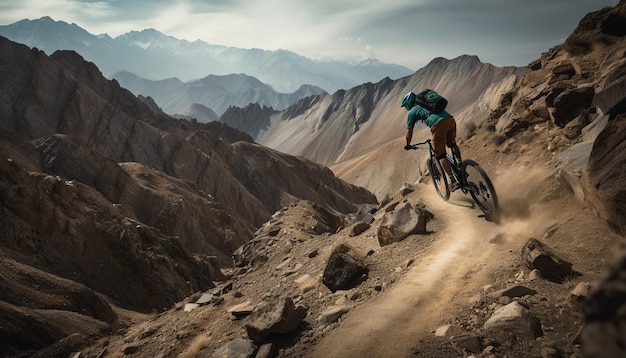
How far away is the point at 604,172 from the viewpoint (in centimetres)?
709

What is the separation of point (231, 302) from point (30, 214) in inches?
796

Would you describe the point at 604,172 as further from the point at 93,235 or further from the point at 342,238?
the point at 93,235

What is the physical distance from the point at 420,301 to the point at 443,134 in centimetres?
472

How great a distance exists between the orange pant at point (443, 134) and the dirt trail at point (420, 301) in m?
2.19

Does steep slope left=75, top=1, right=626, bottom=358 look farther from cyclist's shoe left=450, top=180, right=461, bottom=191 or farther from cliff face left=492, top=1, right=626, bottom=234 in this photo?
cyclist's shoe left=450, top=180, right=461, bottom=191

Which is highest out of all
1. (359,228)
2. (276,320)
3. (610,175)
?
(610,175)

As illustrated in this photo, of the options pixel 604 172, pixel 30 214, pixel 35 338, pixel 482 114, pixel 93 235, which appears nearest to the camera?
pixel 604 172

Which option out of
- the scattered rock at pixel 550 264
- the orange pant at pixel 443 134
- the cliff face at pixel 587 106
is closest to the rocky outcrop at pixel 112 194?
the cliff face at pixel 587 106

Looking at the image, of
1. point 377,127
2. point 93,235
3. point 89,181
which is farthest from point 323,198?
point 377,127

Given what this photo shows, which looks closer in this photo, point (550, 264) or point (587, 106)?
point (550, 264)

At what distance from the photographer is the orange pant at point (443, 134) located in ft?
31.8

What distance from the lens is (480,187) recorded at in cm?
Result: 938

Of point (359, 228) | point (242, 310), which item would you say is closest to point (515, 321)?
point (242, 310)

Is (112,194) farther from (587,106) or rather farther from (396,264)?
(587,106)
